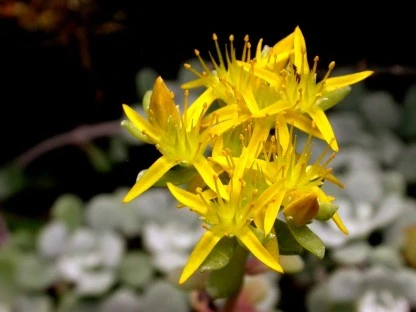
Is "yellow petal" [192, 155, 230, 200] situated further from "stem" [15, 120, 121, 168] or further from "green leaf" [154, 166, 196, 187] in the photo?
"stem" [15, 120, 121, 168]

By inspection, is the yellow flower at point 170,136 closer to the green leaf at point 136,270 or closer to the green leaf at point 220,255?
the green leaf at point 220,255

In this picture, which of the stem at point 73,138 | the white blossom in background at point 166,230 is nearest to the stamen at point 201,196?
the white blossom in background at point 166,230

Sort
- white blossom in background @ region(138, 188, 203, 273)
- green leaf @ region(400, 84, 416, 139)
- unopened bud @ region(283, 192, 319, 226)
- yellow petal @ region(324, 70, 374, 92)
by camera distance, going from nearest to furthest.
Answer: unopened bud @ region(283, 192, 319, 226) → yellow petal @ region(324, 70, 374, 92) → white blossom in background @ region(138, 188, 203, 273) → green leaf @ region(400, 84, 416, 139)

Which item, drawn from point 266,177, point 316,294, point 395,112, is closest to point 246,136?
point 266,177

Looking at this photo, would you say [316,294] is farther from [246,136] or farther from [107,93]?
[107,93]

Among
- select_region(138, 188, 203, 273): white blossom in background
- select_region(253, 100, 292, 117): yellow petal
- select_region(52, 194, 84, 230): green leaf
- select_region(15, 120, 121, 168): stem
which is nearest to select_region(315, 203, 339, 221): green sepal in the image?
select_region(253, 100, 292, 117): yellow petal
